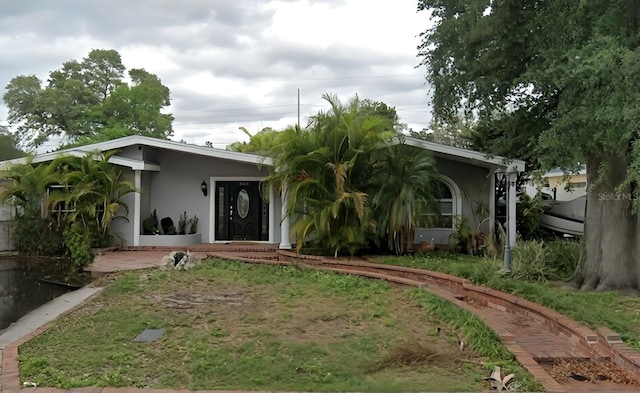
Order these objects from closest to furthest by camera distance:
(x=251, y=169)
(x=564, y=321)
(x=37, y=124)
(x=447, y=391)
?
(x=447, y=391) → (x=564, y=321) → (x=251, y=169) → (x=37, y=124)

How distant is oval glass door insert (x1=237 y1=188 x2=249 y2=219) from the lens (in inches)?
596

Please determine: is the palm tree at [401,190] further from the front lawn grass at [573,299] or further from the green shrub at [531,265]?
the green shrub at [531,265]

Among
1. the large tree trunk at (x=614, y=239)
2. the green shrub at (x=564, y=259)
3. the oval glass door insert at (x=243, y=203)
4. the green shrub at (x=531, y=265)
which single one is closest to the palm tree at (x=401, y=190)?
the green shrub at (x=531, y=265)

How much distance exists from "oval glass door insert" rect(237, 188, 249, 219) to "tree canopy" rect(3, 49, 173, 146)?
73.0 feet

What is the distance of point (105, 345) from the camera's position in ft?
17.4

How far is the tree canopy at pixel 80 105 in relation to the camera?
1433 inches

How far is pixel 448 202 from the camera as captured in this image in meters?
13.5

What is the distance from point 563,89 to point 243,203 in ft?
33.4

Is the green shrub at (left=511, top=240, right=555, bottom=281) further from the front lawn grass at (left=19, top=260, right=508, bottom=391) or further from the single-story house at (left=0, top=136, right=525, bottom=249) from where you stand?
the single-story house at (left=0, top=136, right=525, bottom=249)

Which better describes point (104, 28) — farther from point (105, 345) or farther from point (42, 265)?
point (105, 345)

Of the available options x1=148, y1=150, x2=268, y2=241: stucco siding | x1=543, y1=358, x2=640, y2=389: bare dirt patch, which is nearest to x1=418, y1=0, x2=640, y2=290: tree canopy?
x1=543, y1=358, x2=640, y2=389: bare dirt patch

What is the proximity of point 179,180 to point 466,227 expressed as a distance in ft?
27.1

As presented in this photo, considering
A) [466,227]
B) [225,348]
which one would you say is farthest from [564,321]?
[466,227]

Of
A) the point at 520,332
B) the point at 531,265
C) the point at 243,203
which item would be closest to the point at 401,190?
the point at 531,265
